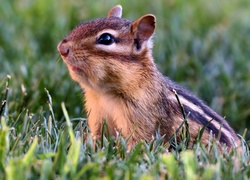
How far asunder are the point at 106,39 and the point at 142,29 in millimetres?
318

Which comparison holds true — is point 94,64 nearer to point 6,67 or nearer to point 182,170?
point 182,170

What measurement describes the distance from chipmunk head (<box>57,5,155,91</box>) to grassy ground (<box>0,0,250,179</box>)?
28 centimetres

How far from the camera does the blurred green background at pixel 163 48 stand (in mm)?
5715

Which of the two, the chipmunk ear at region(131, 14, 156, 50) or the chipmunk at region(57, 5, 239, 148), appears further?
the chipmunk ear at region(131, 14, 156, 50)

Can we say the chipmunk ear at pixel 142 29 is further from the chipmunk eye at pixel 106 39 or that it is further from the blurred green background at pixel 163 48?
the blurred green background at pixel 163 48

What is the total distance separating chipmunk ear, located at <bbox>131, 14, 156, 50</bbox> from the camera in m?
4.62

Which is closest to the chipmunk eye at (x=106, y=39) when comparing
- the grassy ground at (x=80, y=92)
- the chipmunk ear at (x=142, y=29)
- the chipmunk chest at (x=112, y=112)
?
the chipmunk ear at (x=142, y=29)

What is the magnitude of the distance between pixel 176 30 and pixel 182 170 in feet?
13.5

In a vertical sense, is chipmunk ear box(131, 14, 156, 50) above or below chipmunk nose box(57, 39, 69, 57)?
above

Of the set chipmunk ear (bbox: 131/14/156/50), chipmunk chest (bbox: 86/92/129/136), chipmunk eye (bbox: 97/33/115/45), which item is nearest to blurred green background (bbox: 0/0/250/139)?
chipmunk chest (bbox: 86/92/129/136)

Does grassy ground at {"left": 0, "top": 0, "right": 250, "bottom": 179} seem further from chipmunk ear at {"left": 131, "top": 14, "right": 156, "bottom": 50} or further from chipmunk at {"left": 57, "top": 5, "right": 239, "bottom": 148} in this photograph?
chipmunk ear at {"left": 131, "top": 14, "right": 156, "bottom": 50}

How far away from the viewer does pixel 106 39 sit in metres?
4.48

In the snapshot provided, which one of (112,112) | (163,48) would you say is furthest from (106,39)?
(163,48)

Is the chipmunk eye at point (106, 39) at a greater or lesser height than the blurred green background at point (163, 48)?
greater
